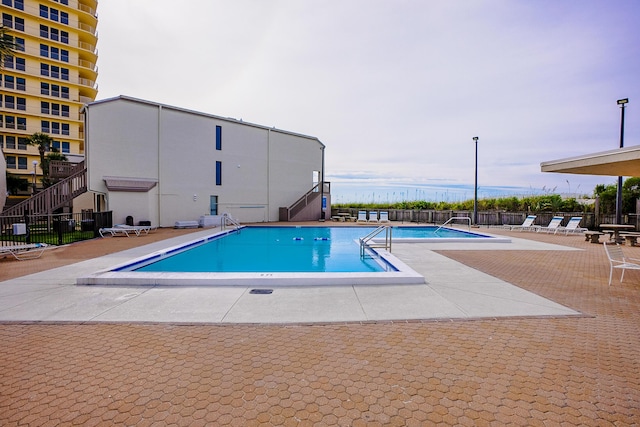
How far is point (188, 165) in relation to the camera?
68.4ft

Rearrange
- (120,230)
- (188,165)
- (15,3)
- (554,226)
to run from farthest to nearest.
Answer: (15,3)
(188,165)
(554,226)
(120,230)

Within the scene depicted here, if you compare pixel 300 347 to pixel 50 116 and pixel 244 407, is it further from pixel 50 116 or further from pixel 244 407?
pixel 50 116

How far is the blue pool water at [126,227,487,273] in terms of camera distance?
916 cm

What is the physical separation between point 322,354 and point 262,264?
673 centimetres

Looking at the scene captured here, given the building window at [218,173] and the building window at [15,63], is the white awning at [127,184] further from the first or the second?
the building window at [15,63]

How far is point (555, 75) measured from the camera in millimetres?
13781

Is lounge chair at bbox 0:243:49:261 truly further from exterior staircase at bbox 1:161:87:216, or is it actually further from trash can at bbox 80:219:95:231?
exterior staircase at bbox 1:161:87:216

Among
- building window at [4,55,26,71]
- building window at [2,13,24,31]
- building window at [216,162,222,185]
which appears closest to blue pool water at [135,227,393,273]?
building window at [216,162,222,185]

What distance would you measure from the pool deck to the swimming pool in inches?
14.3

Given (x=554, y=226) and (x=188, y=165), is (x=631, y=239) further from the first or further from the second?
(x=188, y=165)

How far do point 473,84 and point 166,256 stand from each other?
14.8 meters

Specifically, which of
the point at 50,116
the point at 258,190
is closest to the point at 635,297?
Result: the point at 258,190

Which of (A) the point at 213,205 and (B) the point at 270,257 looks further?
(A) the point at 213,205

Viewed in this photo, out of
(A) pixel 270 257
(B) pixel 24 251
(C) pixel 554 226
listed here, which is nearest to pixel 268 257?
(A) pixel 270 257
